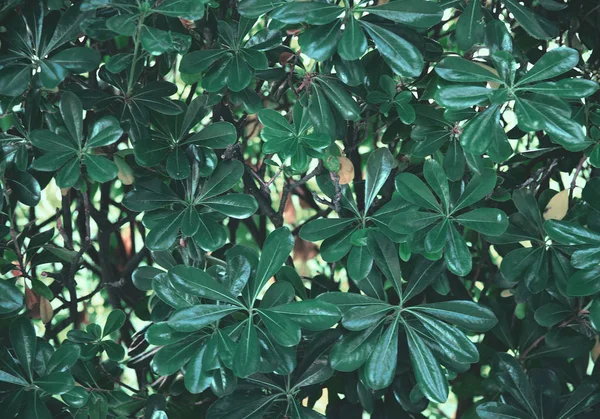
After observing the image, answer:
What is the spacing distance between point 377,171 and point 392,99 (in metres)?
0.13

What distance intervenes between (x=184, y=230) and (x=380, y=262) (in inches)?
13.2

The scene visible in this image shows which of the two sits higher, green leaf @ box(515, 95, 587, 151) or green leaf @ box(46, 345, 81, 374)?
green leaf @ box(515, 95, 587, 151)

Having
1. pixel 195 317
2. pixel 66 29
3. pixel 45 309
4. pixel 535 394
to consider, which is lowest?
pixel 535 394

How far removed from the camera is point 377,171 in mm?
1328

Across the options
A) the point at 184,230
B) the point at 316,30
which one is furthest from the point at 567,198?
the point at 184,230

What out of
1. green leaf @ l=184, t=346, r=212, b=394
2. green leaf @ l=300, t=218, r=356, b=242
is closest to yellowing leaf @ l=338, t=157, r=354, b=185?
green leaf @ l=300, t=218, r=356, b=242

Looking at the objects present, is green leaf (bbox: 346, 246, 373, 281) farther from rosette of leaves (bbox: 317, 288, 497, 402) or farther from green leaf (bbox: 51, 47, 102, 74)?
green leaf (bbox: 51, 47, 102, 74)

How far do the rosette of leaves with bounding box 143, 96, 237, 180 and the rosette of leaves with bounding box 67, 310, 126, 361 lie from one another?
1.01ft

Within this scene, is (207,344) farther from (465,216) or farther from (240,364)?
(465,216)

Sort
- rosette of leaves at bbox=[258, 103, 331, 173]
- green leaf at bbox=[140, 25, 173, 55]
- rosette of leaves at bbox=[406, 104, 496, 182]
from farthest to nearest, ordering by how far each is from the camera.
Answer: rosette of leaves at bbox=[406, 104, 496, 182] → rosette of leaves at bbox=[258, 103, 331, 173] → green leaf at bbox=[140, 25, 173, 55]

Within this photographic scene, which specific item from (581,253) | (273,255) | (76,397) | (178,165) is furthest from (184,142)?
(581,253)

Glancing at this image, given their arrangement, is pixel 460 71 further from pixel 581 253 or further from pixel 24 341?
pixel 24 341

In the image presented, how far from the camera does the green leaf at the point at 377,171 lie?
4.34 ft

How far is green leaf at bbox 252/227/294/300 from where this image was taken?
4.00 feet
